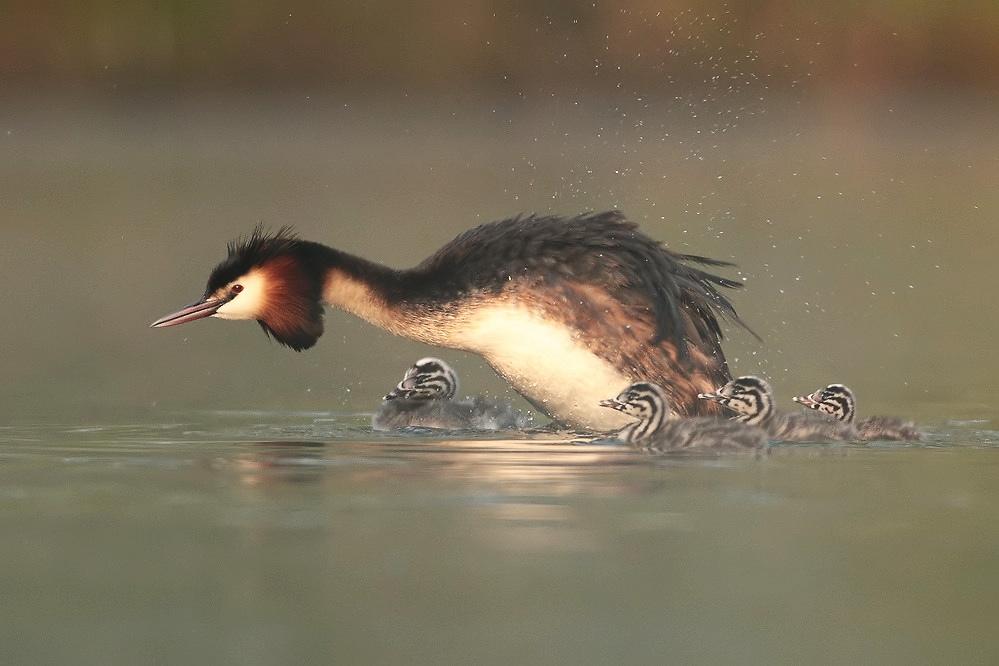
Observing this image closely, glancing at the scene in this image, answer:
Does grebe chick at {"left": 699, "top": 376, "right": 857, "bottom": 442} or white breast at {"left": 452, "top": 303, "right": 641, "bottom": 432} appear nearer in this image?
grebe chick at {"left": 699, "top": 376, "right": 857, "bottom": 442}

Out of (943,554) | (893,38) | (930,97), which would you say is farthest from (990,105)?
(943,554)

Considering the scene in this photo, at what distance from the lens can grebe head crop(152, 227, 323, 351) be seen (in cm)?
958

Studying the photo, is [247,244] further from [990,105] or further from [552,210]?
[990,105]

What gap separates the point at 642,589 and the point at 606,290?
3461 mm

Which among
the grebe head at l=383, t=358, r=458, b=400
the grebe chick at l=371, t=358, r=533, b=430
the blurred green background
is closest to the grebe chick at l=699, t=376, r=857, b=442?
the grebe chick at l=371, t=358, r=533, b=430

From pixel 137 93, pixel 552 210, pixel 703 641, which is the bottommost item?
pixel 703 641

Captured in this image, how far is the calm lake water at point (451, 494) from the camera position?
18.2 feet

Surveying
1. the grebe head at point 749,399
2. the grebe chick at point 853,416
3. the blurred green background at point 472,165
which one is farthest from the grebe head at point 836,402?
the blurred green background at point 472,165

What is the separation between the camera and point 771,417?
347 inches

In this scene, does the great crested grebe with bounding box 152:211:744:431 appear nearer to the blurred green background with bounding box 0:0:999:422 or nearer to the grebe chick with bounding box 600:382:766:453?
the grebe chick with bounding box 600:382:766:453

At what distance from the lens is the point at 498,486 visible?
7371 millimetres

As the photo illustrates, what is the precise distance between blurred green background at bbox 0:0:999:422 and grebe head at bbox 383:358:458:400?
0.59m

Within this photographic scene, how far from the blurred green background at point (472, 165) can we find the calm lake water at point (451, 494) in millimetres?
88

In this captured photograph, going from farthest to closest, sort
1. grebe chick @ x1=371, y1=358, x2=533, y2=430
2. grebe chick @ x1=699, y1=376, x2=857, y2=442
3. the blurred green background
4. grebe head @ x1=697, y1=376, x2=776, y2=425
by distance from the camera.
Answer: the blurred green background, grebe chick @ x1=371, y1=358, x2=533, y2=430, grebe head @ x1=697, y1=376, x2=776, y2=425, grebe chick @ x1=699, y1=376, x2=857, y2=442
